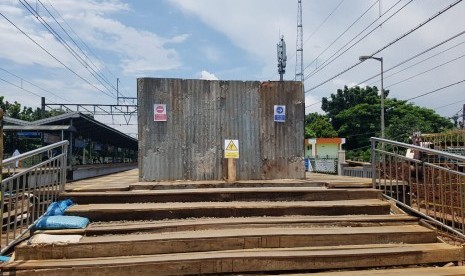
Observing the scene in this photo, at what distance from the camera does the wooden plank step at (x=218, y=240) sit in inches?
176

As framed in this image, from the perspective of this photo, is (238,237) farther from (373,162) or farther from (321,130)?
(321,130)

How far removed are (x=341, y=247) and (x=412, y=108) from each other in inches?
2078

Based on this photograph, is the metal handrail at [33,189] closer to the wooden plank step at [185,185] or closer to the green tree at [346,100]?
the wooden plank step at [185,185]

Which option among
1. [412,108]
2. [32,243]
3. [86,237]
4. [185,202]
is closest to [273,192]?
[185,202]

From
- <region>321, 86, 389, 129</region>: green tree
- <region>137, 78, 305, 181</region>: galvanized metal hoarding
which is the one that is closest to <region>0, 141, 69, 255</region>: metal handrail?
<region>137, 78, 305, 181</region>: galvanized metal hoarding

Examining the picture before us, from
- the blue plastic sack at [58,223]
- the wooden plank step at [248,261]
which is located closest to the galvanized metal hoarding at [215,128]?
the blue plastic sack at [58,223]

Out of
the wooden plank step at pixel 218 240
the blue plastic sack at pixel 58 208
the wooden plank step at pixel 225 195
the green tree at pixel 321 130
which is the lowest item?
the wooden plank step at pixel 218 240

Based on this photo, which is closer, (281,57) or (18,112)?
(281,57)

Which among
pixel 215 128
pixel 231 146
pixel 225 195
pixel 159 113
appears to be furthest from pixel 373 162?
pixel 159 113

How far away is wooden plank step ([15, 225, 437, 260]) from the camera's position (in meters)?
4.48

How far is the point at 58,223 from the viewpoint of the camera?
494 centimetres

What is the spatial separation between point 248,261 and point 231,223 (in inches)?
36.1

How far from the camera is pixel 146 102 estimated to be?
767 centimetres

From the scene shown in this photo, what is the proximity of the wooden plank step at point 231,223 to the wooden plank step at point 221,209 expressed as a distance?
15cm
